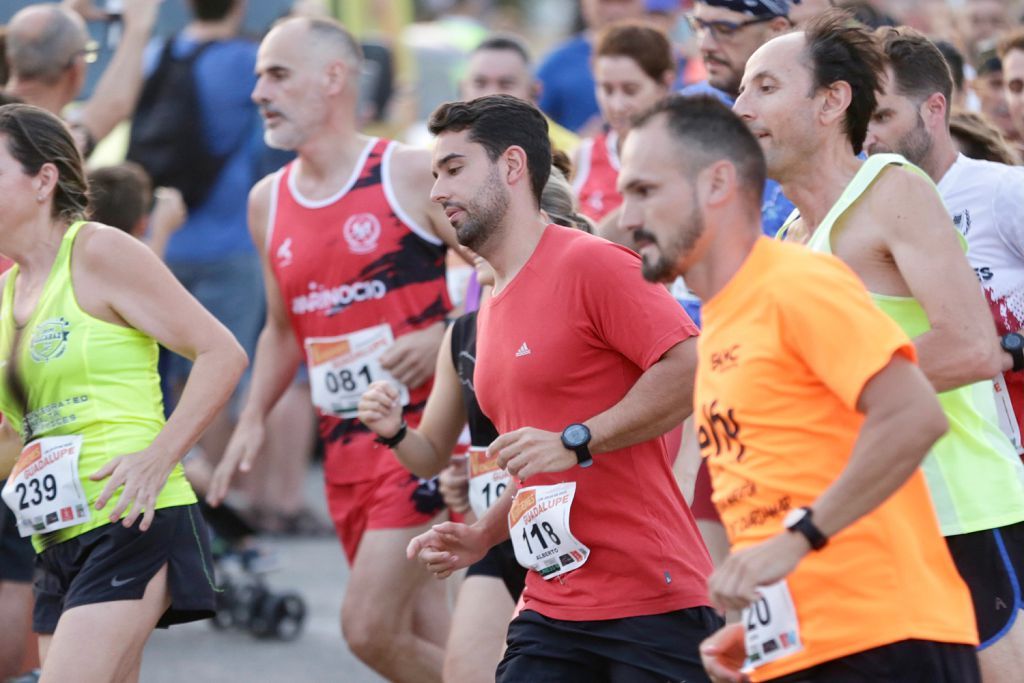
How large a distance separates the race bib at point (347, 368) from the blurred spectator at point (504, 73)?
225 centimetres

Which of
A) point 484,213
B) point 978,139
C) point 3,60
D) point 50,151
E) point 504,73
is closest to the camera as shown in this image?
point 484,213

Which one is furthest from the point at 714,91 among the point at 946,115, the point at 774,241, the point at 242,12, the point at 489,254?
the point at 242,12

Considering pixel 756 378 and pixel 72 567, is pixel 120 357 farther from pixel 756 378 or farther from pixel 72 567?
pixel 756 378

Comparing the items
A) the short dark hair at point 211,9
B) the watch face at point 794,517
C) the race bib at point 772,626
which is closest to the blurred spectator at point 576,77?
the short dark hair at point 211,9

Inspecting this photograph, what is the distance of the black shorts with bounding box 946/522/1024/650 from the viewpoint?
395 centimetres

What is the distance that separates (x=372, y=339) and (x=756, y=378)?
300 centimetres

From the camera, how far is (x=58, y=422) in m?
4.66

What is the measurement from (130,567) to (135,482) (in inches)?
9.5

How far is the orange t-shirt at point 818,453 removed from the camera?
9.98 ft

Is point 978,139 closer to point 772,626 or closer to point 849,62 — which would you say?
point 849,62

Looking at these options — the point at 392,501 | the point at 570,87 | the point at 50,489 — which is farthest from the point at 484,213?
the point at 570,87

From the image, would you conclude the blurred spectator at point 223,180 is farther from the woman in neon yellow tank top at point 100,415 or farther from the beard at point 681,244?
→ the beard at point 681,244

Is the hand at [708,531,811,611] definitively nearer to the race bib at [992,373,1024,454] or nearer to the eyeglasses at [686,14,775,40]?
the race bib at [992,373,1024,454]

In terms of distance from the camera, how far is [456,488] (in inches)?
213
